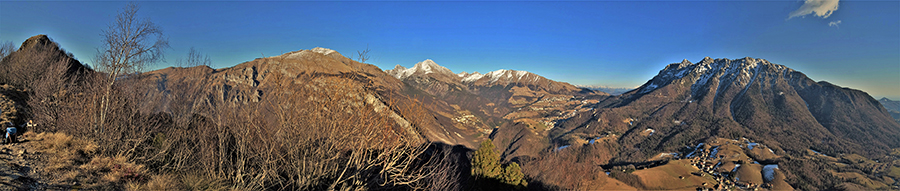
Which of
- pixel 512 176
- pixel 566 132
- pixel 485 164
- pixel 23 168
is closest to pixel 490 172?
pixel 485 164

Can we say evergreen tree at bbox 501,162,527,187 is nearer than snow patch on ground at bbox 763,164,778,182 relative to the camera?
Yes

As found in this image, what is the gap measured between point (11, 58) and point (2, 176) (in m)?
24.2

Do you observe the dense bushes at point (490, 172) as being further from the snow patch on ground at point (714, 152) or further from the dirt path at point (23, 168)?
the snow patch on ground at point (714, 152)

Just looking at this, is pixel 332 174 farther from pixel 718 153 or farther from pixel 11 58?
pixel 718 153

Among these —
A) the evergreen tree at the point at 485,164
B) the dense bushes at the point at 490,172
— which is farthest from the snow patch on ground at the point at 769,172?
the evergreen tree at the point at 485,164

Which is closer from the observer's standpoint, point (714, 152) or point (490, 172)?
point (490, 172)

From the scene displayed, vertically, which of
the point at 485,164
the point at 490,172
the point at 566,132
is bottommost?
the point at 566,132

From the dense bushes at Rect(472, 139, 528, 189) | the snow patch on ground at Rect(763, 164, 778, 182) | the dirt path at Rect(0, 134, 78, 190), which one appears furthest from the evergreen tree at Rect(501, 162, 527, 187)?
the snow patch on ground at Rect(763, 164, 778, 182)

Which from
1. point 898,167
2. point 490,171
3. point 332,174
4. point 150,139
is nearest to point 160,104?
point 150,139

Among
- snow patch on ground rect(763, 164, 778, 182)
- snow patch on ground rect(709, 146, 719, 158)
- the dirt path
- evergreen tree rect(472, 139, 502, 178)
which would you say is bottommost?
snow patch on ground rect(763, 164, 778, 182)

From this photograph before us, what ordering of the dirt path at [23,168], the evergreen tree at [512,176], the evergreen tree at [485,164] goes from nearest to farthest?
the dirt path at [23,168] < the evergreen tree at [485,164] < the evergreen tree at [512,176]

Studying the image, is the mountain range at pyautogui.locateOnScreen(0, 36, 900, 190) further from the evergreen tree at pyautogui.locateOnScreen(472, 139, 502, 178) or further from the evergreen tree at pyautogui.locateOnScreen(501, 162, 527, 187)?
the evergreen tree at pyautogui.locateOnScreen(501, 162, 527, 187)

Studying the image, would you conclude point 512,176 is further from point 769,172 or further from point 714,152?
point 714,152

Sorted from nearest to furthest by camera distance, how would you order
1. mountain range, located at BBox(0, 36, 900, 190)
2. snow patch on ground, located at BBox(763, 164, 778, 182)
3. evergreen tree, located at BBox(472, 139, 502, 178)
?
mountain range, located at BBox(0, 36, 900, 190) < evergreen tree, located at BBox(472, 139, 502, 178) < snow patch on ground, located at BBox(763, 164, 778, 182)
